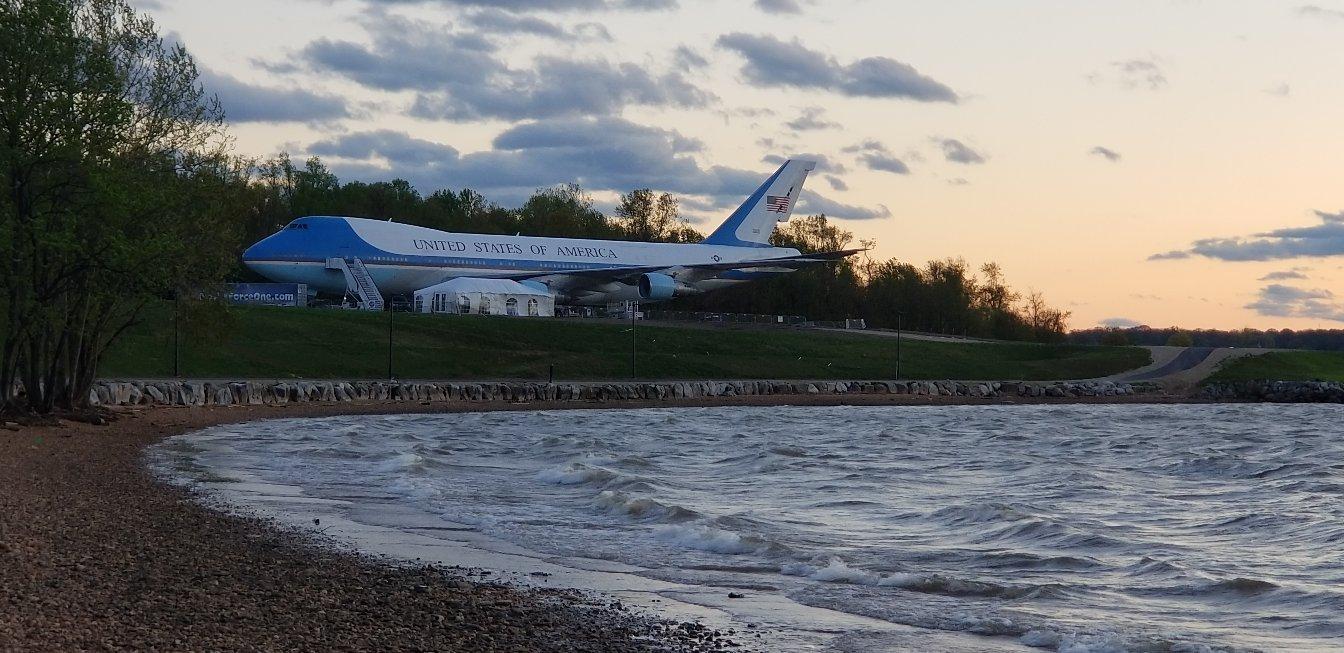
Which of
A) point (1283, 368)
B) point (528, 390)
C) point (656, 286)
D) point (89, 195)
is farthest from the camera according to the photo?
point (1283, 368)

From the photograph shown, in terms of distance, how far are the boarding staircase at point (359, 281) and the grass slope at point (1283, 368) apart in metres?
39.3

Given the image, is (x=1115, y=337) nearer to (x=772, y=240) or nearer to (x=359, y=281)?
(x=772, y=240)

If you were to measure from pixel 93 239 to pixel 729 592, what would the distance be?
59.2 ft

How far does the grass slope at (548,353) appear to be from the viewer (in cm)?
4672

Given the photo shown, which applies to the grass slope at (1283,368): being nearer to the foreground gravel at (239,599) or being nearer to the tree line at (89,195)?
the tree line at (89,195)

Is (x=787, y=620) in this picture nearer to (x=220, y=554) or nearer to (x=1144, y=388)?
(x=220, y=554)

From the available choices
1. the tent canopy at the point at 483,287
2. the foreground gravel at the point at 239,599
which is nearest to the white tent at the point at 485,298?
the tent canopy at the point at 483,287

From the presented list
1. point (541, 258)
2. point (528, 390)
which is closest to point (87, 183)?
point (528, 390)

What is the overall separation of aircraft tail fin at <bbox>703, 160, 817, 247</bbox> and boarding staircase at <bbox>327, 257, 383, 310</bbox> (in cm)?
2210

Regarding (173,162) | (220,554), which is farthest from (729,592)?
(173,162)

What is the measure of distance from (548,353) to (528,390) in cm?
1189

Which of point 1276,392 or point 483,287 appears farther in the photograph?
point 483,287

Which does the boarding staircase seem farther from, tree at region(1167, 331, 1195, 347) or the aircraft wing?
tree at region(1167, 331, 1195, 347)

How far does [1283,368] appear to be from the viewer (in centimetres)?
7050
